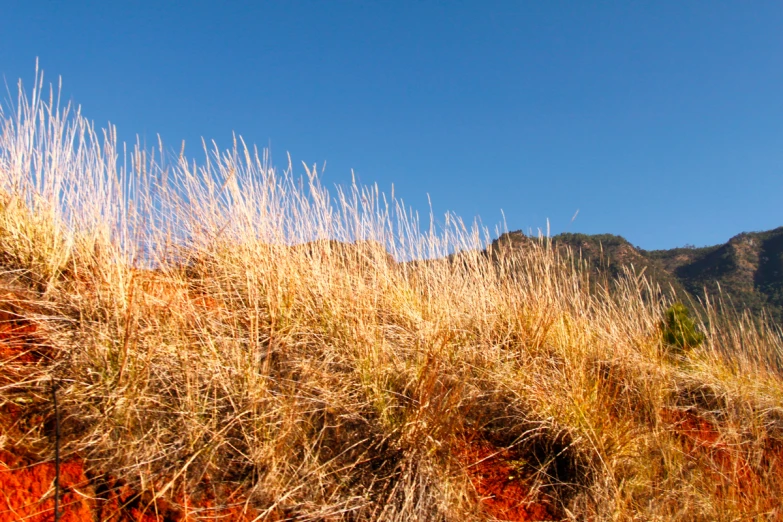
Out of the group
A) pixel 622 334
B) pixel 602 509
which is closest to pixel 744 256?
pixel 622 334

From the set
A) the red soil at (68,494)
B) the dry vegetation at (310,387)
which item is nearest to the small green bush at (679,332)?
the dry vegetation at (310,387)

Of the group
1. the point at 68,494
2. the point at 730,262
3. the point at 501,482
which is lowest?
the point at 501,482

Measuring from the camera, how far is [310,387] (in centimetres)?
286

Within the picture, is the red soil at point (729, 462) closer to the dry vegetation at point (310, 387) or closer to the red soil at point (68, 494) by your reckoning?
the dry vegetation at point (310, 387)

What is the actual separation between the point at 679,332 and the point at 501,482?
3593mm

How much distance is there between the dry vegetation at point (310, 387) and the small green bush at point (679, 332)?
0.64m

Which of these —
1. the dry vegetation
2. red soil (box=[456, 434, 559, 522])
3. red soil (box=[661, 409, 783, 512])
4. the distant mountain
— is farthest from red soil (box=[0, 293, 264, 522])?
the distant mountain

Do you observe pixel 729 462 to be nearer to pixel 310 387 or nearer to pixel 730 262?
pixel 310 387

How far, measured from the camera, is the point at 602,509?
276 cm

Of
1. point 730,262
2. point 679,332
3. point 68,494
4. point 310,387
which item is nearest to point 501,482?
point 310,387

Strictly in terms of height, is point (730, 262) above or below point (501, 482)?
above

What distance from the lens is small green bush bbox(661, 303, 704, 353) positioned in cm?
548

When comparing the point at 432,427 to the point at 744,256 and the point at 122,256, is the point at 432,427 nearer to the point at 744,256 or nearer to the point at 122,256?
the point at 122,256

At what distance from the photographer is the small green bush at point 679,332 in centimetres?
548
